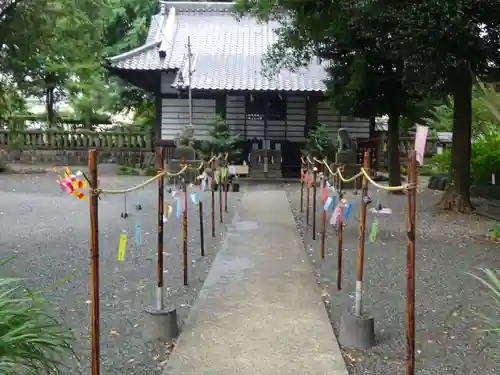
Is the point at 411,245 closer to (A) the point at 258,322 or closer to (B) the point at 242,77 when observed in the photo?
(A) the point at 258,322

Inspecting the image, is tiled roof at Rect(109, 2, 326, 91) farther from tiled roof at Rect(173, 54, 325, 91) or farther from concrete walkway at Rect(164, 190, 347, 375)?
concrete walkway at Rect(164, 190, 347, 375)

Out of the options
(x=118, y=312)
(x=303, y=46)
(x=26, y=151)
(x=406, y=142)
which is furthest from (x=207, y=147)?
(x=118, y=312)

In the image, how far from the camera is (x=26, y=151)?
23625mm

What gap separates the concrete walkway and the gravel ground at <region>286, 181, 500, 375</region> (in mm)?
→ 211

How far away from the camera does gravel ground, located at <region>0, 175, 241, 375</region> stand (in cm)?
405

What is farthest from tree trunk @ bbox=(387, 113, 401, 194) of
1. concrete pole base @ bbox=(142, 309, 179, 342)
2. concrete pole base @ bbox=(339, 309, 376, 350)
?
concrete pole base @ bbox=(142, 309, 179, 342)

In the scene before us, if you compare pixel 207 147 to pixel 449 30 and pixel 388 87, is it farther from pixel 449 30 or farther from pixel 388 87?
pixel 449 30

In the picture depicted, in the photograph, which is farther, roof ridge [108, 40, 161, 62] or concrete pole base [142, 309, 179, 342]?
roof ridge [108, 40, 161, 62]

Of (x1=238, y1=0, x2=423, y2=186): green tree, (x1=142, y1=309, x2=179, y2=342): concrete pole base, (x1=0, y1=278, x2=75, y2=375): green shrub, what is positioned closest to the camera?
(x1=0, y1=278, x2=75, y2=375): green shrub

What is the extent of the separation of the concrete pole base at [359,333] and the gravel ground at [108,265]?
4.41ft

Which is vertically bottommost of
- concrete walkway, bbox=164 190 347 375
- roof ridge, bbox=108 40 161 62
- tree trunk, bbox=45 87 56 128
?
concrete walkway, bbox=164 190 347 375

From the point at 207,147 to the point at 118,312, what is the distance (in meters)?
13.6

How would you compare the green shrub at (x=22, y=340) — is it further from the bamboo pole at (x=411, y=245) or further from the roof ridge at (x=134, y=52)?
the roof ridge at (x=134, y=52)

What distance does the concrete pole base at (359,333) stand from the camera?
4000 mm
